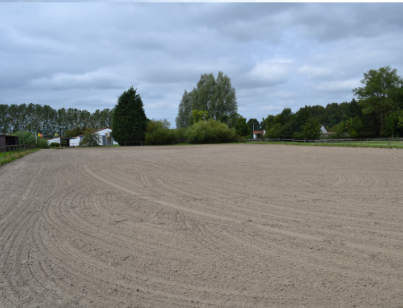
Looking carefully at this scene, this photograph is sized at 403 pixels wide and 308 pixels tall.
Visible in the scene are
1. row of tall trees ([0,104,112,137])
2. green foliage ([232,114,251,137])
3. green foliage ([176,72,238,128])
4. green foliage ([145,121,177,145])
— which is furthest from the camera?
row of tall trees ([0,104,112,137])

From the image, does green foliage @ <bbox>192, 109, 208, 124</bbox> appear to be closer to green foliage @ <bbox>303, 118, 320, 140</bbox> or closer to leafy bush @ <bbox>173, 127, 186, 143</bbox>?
leafy bush @ <bbox>173, 127, 186, 143</bbox>

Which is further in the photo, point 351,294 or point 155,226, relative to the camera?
point 155,226

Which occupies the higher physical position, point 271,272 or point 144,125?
point 144,125

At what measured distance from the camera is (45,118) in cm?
13388

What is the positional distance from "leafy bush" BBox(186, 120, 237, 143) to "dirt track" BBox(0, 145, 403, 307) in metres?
52.8

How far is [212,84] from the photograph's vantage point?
2763 inches

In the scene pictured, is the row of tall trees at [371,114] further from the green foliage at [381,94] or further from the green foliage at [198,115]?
the green foliage at [198,115]

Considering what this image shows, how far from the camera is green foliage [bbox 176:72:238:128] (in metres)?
69.7

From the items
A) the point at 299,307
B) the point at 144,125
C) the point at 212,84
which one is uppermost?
the point at 212,84

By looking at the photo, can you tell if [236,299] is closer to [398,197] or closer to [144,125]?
[398,197]

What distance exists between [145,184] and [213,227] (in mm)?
5561

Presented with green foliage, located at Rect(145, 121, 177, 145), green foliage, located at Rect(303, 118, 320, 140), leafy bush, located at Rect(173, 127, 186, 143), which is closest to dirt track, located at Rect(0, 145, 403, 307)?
green foliage, located at Rect(145, 121, 177, 145)

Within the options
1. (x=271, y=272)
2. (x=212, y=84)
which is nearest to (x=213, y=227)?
(x=271, y=272)

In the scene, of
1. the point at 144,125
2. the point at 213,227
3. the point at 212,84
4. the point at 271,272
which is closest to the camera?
the point at 271,272
